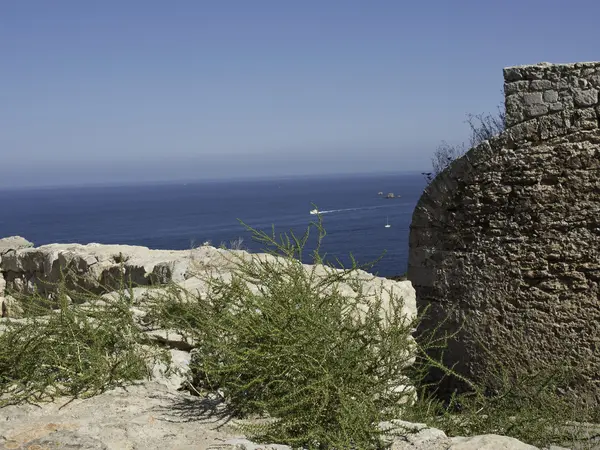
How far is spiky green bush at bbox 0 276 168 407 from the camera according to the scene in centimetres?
479

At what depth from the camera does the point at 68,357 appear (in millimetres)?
4973

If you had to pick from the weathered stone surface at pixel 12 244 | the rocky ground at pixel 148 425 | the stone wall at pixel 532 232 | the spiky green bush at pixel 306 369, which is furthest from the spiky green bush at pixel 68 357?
the weathered stone surface at pixel 12 244

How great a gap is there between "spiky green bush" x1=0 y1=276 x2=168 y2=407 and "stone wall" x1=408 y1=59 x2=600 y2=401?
104 inches

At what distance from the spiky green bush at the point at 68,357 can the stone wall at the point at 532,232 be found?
2.65 m

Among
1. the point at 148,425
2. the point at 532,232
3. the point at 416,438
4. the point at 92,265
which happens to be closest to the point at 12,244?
the point at 92,265

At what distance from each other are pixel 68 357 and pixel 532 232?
386 centimetres

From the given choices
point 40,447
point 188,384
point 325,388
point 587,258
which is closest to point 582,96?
point 587,258

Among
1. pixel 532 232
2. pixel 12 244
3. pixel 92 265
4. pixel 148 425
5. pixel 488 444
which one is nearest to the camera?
pixel 488 444

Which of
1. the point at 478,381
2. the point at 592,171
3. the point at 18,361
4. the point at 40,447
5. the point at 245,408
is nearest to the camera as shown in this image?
the point at 40,447

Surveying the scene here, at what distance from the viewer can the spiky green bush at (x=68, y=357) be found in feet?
15.7

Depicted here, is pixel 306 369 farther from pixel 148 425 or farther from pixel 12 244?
pixel 12 244

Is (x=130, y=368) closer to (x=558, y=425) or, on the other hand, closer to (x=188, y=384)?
(x=188, y=384)

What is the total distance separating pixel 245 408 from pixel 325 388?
2.50 feet

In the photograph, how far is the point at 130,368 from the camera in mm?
5082
